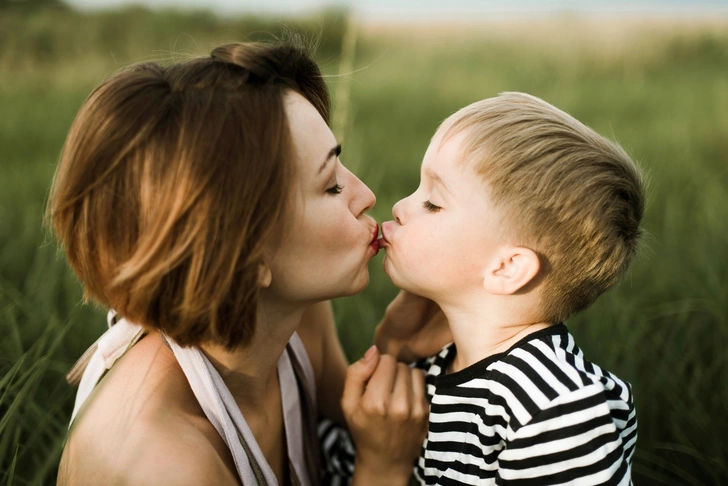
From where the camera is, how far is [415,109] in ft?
20.7

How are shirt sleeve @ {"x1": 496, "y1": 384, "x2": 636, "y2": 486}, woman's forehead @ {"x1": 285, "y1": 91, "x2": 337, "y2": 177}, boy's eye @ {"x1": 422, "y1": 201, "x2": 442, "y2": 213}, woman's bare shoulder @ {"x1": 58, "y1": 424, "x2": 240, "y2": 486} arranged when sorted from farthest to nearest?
1. boy's eye @ {"x1": 422, "y1": 201, "x2": 442, "y2": 213}
2. woman's forehead @ {"x1": 285, "y1": 91, "x2": 337, "y2": 177}
3. shirt sleeve @ {"x1": 496, "y1": 384, "x2": 636, "y2": 486}
4. woman's bare shoulder @ {"x1": 58, "y1": 424, "x2": 240, "y2": 486}

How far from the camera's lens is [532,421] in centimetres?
150

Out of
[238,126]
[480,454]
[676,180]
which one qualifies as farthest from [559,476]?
[676,180]

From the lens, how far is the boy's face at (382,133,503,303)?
1.75 metres

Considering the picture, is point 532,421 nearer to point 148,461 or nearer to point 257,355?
point 257,355

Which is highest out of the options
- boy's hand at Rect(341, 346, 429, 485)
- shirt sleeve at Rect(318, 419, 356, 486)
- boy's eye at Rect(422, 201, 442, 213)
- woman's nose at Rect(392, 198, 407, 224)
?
boy's eye at Rect(422, 201, 442, 213)

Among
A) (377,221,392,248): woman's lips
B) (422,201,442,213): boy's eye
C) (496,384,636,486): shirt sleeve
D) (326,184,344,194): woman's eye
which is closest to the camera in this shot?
(496,384,636,486): shirt sleeve

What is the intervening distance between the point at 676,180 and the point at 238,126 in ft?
12.6

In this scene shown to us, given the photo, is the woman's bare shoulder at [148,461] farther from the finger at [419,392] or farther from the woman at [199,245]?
the finger at [419,392]

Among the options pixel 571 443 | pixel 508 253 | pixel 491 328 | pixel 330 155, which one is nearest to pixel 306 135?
pixel 330 155

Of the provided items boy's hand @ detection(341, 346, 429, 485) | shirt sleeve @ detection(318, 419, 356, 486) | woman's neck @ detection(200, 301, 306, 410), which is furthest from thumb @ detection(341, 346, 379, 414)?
shirt sleeve @ detection(318, 419, 356, 486)

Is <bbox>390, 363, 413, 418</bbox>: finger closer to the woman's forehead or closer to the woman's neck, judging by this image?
the woman's neck

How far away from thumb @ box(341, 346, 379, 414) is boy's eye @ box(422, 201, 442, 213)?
0.44 metres

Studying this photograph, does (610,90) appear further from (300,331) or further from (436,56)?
(300,331)
